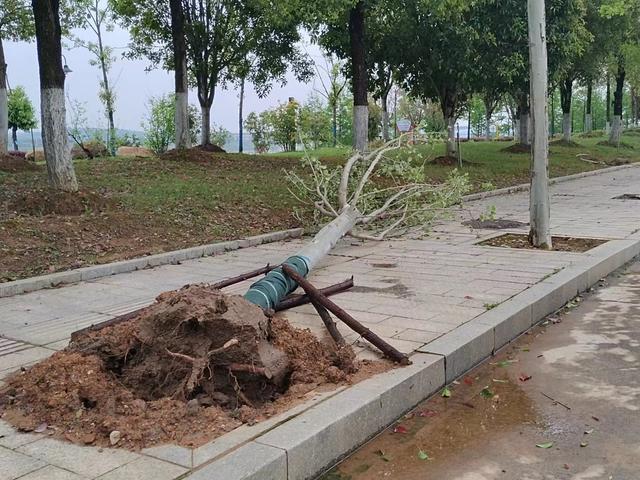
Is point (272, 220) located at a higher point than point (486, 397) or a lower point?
higher

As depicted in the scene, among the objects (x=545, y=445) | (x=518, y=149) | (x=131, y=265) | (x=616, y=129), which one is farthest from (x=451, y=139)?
(x=545, y=445)

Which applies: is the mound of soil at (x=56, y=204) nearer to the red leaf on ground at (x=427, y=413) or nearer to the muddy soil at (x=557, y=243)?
the muddy soil at (x=557, y=243)

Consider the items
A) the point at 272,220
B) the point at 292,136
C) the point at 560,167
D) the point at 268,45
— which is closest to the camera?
the point at 272,220

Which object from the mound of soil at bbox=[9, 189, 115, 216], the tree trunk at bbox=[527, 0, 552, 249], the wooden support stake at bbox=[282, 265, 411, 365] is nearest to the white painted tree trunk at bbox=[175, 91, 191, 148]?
the mound of soil at bbox=[9, 189, 115, 216]

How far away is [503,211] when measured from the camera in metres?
12.7

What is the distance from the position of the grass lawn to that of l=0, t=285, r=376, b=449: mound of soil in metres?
3.57

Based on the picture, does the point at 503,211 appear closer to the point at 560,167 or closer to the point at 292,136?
the point at 560,167

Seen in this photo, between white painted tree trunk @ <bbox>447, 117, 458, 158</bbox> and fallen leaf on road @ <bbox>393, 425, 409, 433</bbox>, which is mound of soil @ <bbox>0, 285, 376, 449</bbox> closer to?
fallen leaf on road @ <bbox>393, 425, 409, 433</bbox>

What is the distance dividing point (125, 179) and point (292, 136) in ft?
67.0

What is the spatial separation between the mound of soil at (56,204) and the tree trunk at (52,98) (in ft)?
0.65

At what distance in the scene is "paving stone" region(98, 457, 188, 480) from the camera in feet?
9.14

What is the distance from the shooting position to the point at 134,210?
9875 millimetres

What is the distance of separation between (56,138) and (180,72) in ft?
22.8

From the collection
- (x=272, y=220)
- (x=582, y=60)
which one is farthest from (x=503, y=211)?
(x=582, y=60)
